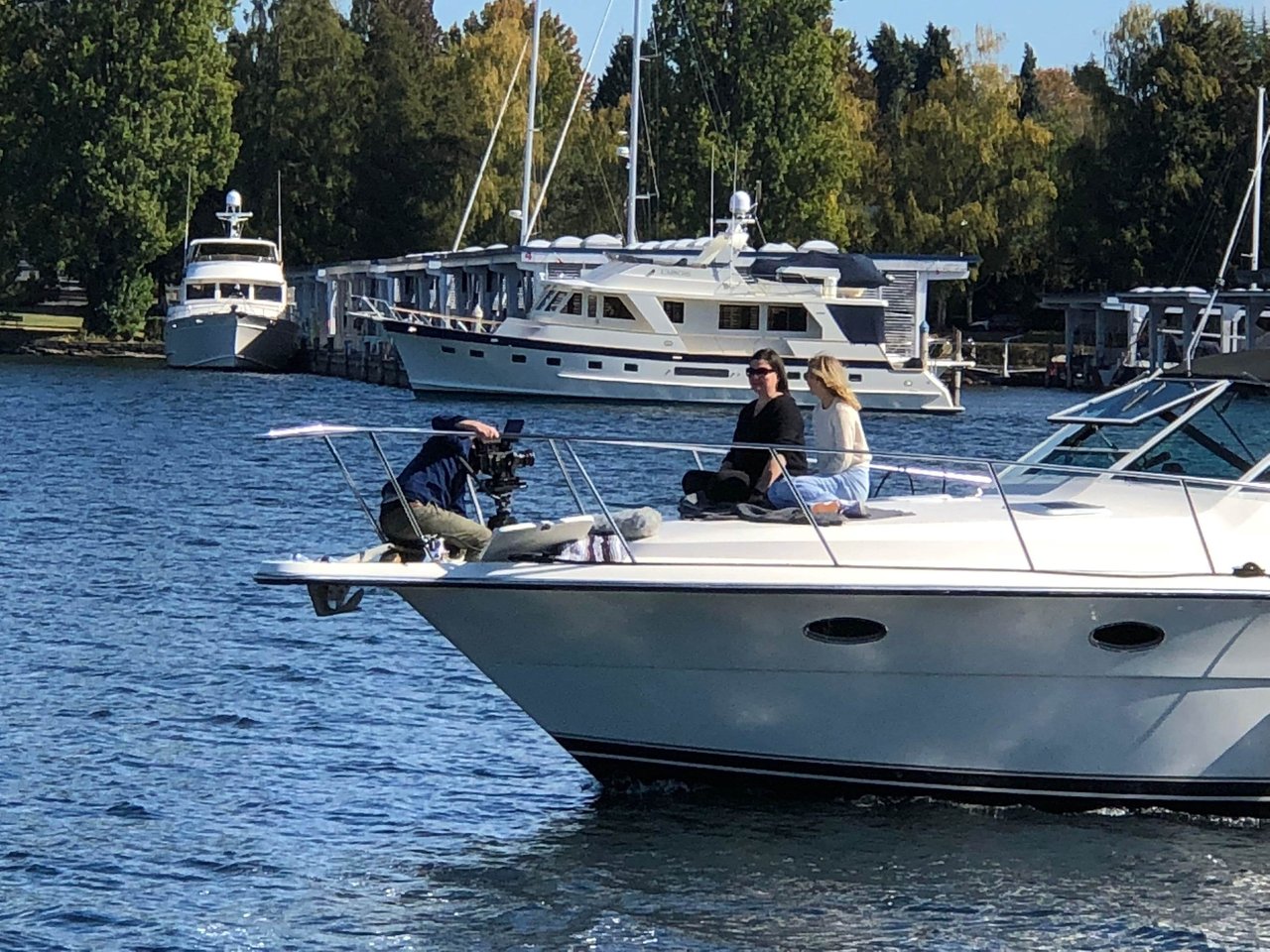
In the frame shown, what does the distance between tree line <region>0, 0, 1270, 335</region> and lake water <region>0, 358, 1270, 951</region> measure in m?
60.5

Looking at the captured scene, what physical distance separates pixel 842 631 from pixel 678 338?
1631 inches

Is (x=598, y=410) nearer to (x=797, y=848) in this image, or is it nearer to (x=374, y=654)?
(x=374, y=654)

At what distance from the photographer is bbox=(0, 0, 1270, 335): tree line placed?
7744 cm

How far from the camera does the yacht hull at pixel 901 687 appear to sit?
1161 centimetres

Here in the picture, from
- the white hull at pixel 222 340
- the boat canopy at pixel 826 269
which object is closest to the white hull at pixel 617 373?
the boat canopy at pixel 826 269

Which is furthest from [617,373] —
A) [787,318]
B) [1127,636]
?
[1127,636]

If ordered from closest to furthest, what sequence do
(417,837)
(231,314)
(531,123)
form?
1. (417,837)
2. (531,123)
3. (231,314)

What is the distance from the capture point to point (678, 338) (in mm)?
53000

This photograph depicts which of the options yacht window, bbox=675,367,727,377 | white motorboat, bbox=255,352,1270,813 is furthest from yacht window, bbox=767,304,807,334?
white motorboat, bbox=255,352,1270,813

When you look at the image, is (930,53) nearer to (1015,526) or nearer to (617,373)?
(617,373)

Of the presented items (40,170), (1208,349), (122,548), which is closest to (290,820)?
(122,548)

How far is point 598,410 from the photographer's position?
5078cm

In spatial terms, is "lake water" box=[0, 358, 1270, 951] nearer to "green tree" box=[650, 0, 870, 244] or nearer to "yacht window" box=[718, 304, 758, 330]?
"yacht window" box=[718, 304, 758, 330]

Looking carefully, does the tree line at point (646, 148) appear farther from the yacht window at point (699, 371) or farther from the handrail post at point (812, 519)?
the handrail post at point (812, 519)
